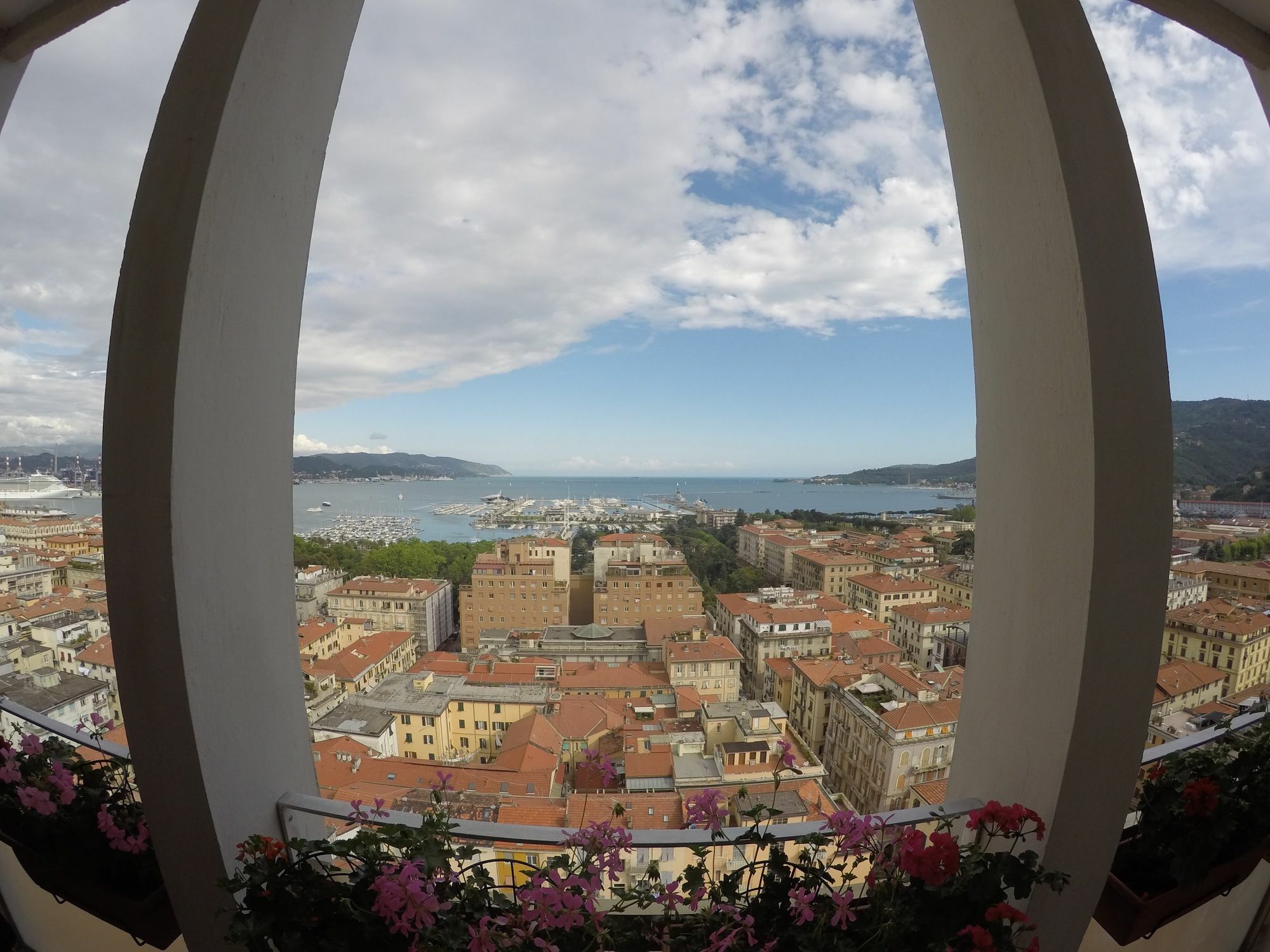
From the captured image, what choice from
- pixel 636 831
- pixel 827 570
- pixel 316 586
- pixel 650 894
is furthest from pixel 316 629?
pixel 827 570

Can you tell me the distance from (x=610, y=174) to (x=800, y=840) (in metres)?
2.97

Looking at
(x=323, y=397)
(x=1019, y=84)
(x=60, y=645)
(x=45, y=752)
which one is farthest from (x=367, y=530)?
(x=1019, y=84)

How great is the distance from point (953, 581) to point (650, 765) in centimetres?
175

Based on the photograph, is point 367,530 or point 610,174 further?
point 367,530

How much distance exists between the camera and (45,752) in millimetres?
1497

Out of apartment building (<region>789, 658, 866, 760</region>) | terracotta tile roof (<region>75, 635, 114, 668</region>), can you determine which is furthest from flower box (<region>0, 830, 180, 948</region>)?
apartment building (<region>789, 658, 866, 760</region>)

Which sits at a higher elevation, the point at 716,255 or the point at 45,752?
the point at 716,255

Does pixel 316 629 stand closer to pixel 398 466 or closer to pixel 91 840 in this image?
pixel 91 840

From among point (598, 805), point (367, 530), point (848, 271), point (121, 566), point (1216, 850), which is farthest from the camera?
point (367, 530)

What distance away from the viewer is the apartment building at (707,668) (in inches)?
152

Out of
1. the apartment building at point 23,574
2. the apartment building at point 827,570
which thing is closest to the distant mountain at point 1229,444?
the apartment building at point 827,570

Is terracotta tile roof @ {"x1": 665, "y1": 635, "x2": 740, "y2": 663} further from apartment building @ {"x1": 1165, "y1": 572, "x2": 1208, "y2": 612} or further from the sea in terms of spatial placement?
apartment building @ {"x1": 1165, "y1": 572, "x2": 1208, "y2": 612}

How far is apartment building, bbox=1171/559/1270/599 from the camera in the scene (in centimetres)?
207

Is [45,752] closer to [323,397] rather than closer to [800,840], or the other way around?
[323,397]
